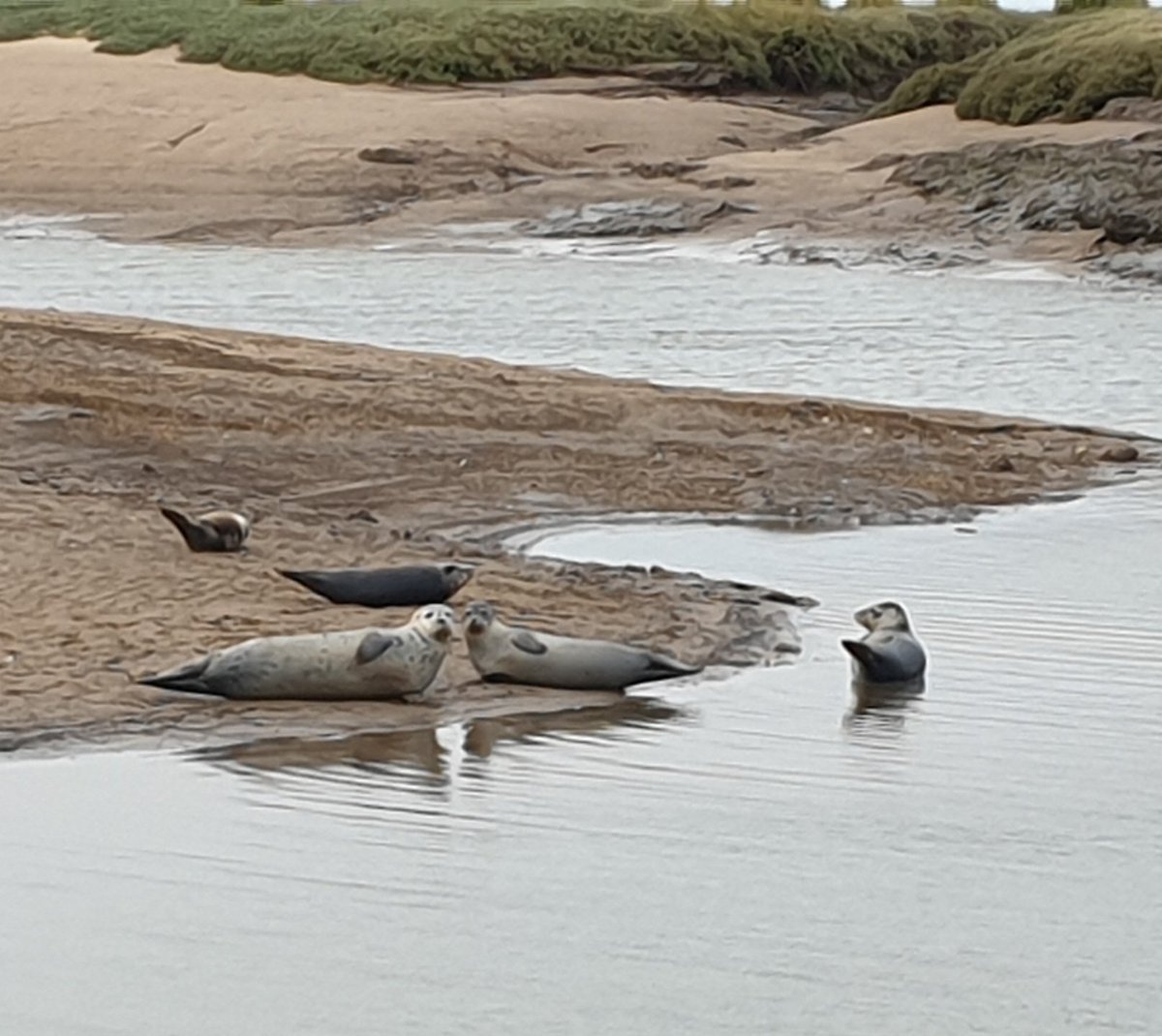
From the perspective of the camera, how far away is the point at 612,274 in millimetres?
22234

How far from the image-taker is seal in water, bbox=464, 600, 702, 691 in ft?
23.7

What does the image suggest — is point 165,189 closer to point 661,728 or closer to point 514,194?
point 514,194

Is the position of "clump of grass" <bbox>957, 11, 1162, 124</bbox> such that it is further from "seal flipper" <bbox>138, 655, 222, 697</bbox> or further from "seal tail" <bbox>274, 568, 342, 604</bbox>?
"seal flipper" <bbox>138, 655, 222, 697</bbox>

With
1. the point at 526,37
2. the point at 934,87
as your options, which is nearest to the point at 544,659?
the point at 934,87

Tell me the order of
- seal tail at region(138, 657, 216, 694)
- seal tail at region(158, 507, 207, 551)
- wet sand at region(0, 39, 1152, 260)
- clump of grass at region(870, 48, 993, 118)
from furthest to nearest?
clump of grass at region(870, 48, 993, 118) → wet sand at region(0, 39, 1152, 260) → seal tail at region(158, 507, 207, 551) → seal tail at region(138, 657, 216, 694)

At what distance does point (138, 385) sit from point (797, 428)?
2794mm

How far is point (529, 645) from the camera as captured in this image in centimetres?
724

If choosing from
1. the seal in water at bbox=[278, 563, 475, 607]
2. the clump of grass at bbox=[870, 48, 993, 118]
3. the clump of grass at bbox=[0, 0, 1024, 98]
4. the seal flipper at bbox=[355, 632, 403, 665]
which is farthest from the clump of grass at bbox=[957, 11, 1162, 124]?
the seal flipper at bbox=[355, 632, 403, 665]

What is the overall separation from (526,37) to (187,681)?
28425mm

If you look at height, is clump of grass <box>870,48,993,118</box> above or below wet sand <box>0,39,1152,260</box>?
above

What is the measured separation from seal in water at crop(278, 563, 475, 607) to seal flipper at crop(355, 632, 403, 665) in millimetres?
932

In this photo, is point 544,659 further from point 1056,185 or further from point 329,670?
point 1056,185

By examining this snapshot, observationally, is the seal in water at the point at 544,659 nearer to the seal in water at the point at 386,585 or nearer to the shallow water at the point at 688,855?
the shallow water at the point at 688,855

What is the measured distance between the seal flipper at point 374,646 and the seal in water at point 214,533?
5.89ft
